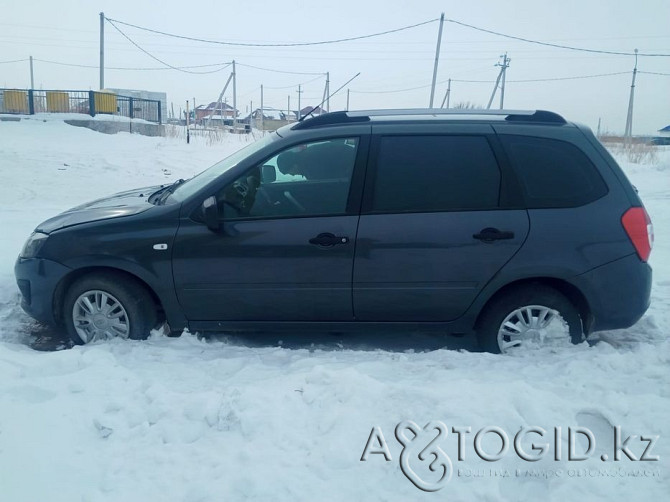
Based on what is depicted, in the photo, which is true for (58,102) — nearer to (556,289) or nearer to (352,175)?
(352,175)

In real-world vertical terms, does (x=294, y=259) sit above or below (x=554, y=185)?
below

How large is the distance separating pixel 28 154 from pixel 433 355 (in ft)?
47.6

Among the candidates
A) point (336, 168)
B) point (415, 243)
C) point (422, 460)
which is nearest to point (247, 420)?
point (422, 460)

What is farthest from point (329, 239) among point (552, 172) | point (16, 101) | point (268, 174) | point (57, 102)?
point (16, 101)

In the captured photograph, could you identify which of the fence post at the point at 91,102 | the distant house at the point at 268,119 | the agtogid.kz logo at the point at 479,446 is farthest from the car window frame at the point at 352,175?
the distant house at the point at 268,119

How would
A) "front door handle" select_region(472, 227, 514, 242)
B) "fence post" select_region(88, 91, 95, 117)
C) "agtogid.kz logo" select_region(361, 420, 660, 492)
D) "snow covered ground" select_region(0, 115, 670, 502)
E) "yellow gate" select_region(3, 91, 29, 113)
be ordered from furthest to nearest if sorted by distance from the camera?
"yellow gate" select_region(3, 91, 29, 113)
"fence post" select_region(88, 91, 95, 117)
"front door handle" select_region(472, 227, 514, 242)
"agtogid.kz logo" select_region(361, 420, 660, 492)
"snow covered ground" select_region(0, 115, 670, 502)

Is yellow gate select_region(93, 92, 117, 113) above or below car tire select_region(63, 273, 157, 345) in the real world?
above

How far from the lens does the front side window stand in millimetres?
3990

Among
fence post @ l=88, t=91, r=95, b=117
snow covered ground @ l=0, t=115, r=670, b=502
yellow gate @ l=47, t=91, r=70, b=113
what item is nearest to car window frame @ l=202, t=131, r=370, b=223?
snow covered ground @ l=0, t=115, r=670, b=502

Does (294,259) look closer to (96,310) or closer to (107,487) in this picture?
(96,310)

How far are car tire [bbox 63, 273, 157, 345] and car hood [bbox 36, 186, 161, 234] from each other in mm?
447

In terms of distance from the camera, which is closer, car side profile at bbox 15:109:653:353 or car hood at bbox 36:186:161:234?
car side profile at bbox 15:109:653:353

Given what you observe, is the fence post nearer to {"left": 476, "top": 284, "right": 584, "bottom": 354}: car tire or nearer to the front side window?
the front side window

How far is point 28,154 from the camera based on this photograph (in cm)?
1489
